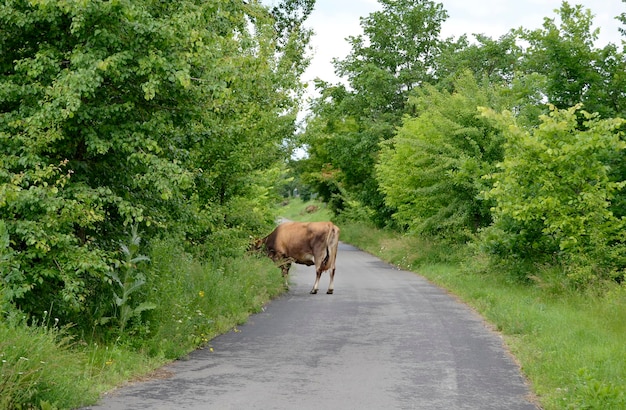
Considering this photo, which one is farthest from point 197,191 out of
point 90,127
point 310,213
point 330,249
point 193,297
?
point 310,213

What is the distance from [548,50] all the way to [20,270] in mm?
13781

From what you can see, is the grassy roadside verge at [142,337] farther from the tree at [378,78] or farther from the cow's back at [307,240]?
the tree at [378,78]

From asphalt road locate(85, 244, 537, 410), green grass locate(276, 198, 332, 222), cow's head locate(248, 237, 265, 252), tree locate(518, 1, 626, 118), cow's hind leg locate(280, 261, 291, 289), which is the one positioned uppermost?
tree locate(518, 1, 626, 118)

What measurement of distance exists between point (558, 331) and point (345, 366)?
3.81 m

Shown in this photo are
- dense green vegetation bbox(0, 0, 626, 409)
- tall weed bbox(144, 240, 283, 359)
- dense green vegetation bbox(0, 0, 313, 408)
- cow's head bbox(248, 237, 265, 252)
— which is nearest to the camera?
dense green vegetation bbox(0, 0, 313, 408)

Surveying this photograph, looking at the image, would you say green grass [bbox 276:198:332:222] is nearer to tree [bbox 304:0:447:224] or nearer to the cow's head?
tree [bbox 304:0:447:224]

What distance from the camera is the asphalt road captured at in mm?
7712

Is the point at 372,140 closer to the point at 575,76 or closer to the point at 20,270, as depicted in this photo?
the point at 575,76

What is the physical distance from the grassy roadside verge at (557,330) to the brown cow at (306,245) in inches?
141

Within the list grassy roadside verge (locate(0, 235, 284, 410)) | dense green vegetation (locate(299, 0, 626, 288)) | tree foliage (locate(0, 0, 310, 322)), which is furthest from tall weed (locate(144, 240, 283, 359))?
dense green vegetation (locate(299, 0, 626, 288))

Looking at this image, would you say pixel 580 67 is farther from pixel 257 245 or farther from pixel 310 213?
pixel 310 213

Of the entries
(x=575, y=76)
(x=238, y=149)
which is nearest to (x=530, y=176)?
(x=575, y=76)

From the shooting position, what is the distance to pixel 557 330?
11469mm

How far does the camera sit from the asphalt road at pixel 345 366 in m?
7.71
